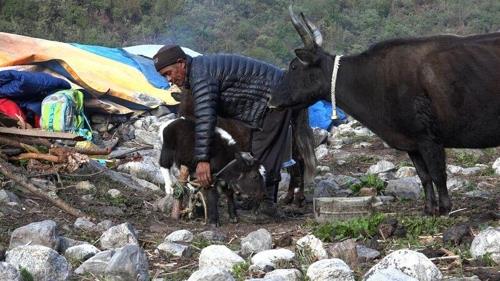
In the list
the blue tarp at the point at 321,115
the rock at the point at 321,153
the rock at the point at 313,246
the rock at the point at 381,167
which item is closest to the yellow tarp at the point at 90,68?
the blue tarp at the point at 321,115

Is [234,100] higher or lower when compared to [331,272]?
higher

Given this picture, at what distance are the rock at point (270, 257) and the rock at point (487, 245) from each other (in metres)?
1.08

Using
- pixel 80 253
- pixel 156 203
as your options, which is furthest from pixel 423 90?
pixel 156 203

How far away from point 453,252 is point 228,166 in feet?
8.34

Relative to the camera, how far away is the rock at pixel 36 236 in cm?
532

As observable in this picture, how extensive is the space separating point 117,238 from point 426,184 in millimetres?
2471

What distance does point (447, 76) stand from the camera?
5.95 m

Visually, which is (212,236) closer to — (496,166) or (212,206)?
(212,206)

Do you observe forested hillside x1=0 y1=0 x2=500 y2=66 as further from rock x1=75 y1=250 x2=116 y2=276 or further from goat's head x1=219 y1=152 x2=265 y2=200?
rock x1=75 y1=250 x2=116 y2=276

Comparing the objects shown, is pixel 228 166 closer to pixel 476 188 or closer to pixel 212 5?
pixel 476 188

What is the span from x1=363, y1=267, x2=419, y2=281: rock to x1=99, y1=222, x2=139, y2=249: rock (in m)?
2.18

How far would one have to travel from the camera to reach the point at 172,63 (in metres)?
6.49

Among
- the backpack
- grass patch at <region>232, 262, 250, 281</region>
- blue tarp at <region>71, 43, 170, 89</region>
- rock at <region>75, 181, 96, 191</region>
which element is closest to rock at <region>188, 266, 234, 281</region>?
grass patch at <region>232, 262, 250, 281</region>

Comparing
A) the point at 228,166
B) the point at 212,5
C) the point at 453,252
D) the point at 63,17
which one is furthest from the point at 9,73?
the point at 212,5
